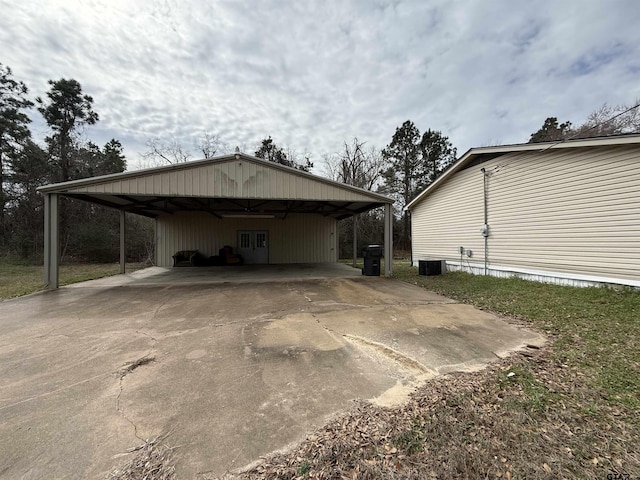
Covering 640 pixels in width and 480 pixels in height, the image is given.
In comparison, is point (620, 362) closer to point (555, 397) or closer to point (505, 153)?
point (555, 397)

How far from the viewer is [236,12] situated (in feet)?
24.7

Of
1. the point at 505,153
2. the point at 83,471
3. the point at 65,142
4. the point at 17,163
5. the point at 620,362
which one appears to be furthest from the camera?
the point at 65,142

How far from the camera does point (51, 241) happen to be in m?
7.22

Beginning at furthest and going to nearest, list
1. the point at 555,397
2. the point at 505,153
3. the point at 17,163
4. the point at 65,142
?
the point at 65,142 → the point at 17,163 → the point at 505,153 → the point at 555,397

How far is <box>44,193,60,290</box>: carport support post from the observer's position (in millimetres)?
7227

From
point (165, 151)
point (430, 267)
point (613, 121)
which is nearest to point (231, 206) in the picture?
point (430, 267)

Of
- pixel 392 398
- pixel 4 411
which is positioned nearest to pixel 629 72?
pixel 392 398

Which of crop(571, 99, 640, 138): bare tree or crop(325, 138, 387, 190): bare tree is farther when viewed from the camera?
crop(325, 138, 387, 190): bare tree

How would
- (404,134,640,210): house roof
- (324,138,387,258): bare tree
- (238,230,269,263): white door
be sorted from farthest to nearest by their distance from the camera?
(324,138,387,258): bare tree < (238,230,269,263): white door < (404,134,640,210): house roof

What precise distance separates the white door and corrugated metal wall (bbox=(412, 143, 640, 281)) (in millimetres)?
9570

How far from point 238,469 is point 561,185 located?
919 cm

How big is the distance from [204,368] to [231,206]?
34.9 ft

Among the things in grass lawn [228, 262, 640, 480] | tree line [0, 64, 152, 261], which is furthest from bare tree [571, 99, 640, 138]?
tree line [0, 64, 152, 261]

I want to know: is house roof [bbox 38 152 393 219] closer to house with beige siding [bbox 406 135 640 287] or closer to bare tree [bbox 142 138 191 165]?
house with beige siding [bbox 406 135 640 287]
